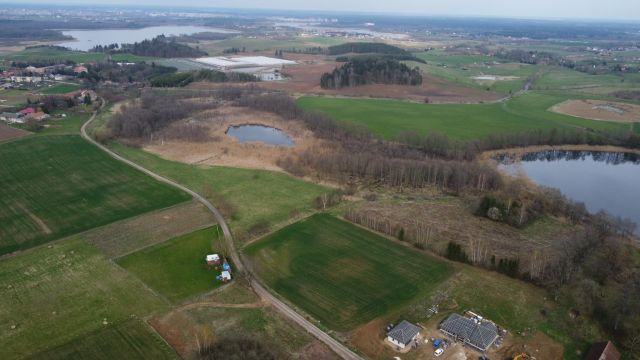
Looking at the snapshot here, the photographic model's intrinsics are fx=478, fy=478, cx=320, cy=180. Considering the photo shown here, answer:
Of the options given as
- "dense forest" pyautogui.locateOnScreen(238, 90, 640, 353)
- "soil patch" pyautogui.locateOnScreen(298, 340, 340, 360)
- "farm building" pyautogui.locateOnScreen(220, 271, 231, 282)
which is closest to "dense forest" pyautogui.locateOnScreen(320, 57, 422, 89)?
"dense forest" pyautogui.locateOnScreen(238, 90, 640, 353)

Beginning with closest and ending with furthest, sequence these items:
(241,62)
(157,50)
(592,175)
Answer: (592,175), (241,62), (157,50)

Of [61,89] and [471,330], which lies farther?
[61,89]

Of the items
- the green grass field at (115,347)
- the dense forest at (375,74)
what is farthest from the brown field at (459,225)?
the dense forest at (375,74)

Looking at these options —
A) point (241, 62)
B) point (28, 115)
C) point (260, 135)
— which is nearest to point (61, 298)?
point (260, 135)

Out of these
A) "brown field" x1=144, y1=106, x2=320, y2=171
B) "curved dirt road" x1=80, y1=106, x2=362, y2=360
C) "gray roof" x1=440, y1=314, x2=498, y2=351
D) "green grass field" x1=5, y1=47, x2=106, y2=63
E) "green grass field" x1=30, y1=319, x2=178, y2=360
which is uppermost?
"green grass field" x1=5, y1=47, x2=106, y2=63

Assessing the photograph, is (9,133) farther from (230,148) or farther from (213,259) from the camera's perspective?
(213,259)

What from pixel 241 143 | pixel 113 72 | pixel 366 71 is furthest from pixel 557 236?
pixel 113 72

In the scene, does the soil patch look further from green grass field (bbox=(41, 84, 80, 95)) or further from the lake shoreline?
green grass field (bbox=(41, 84, 80, 95))
